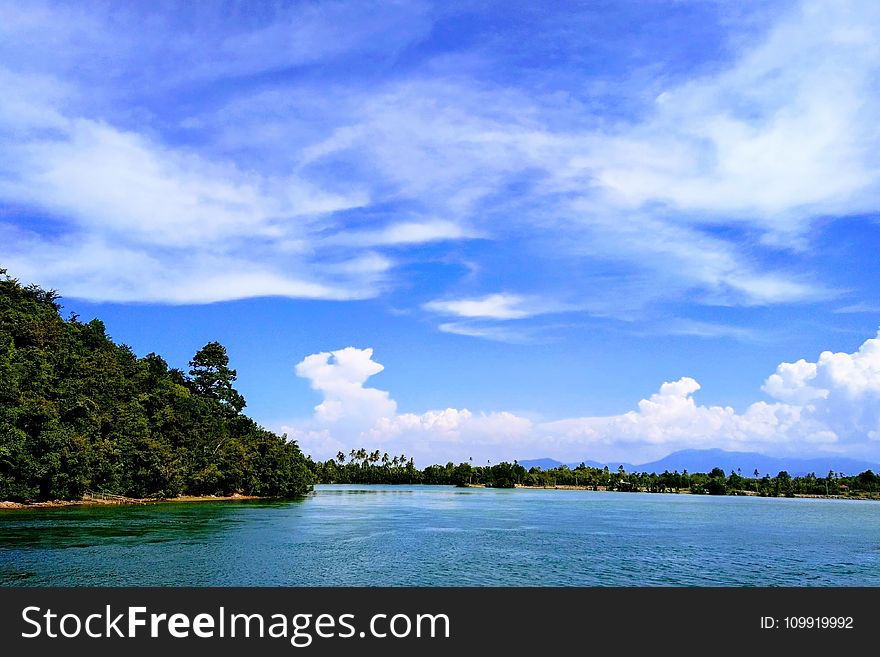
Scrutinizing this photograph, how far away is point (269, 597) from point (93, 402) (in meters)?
72.0

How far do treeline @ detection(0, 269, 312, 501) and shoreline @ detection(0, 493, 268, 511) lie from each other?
78 centimetres

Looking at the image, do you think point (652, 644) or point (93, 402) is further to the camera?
point (93, 402)

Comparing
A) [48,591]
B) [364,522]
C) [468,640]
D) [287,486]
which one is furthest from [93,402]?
[468,640]

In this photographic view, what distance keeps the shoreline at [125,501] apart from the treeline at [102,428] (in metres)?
0.78

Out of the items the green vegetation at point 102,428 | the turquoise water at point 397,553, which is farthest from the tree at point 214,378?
the turquoise water at point 397,553

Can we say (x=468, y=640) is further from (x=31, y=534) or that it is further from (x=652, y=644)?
(x=31, y=534)

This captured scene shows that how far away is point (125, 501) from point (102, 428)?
10055 mm

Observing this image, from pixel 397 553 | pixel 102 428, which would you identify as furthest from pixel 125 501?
pixel 397 553

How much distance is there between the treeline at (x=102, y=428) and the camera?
226 feet

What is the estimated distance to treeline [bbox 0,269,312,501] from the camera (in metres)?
68.8

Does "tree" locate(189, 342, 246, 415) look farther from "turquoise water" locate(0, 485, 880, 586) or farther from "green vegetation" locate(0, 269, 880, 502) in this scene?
"turquoise water" locate(0, 485, 880, 586)

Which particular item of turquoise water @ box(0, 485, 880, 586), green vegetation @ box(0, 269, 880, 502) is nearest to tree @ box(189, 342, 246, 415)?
green vegetation @ box(0, 269, 880, 502)

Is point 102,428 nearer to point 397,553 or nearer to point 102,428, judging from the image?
point 102,428

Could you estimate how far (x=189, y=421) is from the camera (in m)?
107
